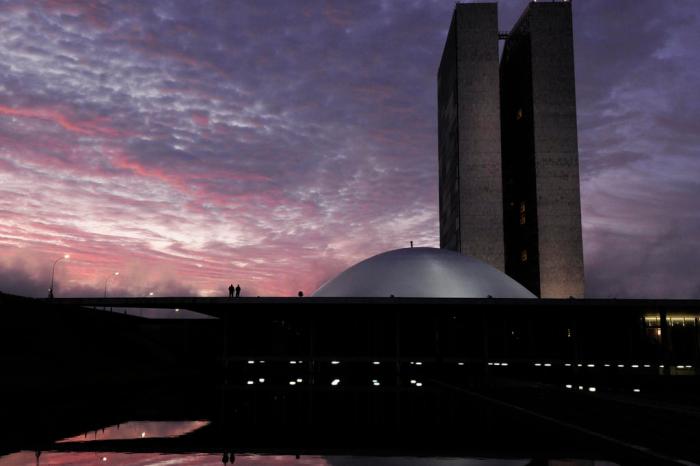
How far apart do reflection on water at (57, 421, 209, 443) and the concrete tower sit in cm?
8926

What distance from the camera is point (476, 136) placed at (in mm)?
108250

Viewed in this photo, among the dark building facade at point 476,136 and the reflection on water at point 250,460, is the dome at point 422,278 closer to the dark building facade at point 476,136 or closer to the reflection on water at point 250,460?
the dark building facade at point 476,136

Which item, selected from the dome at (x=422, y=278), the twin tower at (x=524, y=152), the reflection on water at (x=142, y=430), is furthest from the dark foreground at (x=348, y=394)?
the twin tower at (x=524, y=152)

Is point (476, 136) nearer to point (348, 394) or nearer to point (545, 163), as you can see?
point (545, 163)

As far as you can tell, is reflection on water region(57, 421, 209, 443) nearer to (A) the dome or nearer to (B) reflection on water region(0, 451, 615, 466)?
(B) reflection on water region(0, 451, 615, 466)

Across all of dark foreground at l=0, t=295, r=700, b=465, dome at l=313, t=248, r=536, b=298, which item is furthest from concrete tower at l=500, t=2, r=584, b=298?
dark foreground at l=0, t=295, r=700, b=465

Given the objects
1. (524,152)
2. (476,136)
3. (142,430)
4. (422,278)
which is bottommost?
(142,430)

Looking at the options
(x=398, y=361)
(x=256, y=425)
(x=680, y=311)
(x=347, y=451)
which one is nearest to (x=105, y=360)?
(x=398, y=361)

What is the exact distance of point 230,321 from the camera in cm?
6512

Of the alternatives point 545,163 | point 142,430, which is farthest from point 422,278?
point 142,430

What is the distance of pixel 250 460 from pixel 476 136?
100 meters

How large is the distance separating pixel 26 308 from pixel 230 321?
765 inches

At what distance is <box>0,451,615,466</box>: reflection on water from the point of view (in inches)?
468

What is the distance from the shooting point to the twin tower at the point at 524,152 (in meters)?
104
